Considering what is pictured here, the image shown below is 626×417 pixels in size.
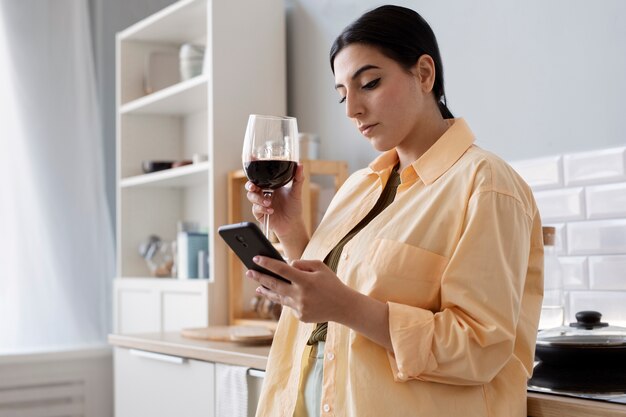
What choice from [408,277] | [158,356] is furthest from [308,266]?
[158,356]

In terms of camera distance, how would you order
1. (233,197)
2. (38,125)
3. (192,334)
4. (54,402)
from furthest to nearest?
(38,125), (54,402), (233,197), (192,334)

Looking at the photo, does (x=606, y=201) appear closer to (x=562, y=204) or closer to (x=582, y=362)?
(x=562, y=204)

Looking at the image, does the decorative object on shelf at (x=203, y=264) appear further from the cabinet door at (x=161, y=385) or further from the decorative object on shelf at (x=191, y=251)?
the cabinet door at (x=161, y=385)

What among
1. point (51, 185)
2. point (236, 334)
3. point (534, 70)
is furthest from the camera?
point (51, 185)

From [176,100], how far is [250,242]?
236 centimetres

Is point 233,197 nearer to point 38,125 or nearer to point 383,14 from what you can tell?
point 38,125

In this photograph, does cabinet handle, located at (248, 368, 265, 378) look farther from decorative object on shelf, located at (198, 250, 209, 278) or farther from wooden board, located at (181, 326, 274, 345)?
decorative object on shelf, located at (198, 250, 209, 278)

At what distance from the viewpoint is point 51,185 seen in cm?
366

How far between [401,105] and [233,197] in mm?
1761

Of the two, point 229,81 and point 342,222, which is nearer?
point 342,222

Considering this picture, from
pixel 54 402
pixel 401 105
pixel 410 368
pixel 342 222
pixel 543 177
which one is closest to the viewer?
pixel 410 368

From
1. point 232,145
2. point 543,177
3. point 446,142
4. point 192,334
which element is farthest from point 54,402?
point 446,142

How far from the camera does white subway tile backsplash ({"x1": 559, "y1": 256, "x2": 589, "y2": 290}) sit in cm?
218

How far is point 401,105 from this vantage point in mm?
1402
